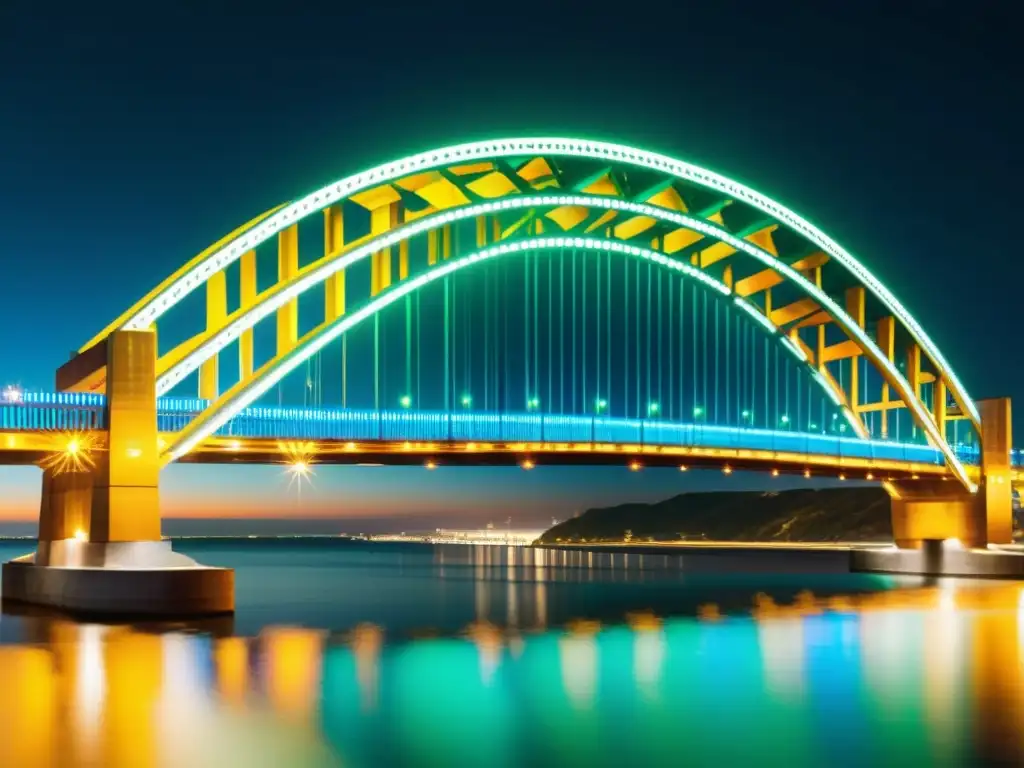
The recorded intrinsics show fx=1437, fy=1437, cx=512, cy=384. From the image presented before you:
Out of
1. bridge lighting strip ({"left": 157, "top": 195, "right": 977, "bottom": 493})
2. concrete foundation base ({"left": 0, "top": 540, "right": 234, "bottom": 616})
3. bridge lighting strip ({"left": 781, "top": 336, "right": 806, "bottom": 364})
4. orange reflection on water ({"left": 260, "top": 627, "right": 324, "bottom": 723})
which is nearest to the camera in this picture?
orange reflection on water ({"left": 260, "top": 627, "right": 324, "bottom": 723})

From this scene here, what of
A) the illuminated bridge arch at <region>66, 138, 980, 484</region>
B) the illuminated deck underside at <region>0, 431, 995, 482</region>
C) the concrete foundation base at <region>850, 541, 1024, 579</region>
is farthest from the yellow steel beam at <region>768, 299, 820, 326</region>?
the concrete foundation base at <region>850, 541, 1024, 579</region>

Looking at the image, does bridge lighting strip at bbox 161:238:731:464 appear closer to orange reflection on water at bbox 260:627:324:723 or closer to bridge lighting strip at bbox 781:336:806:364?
orange reflection on water at bbox 260:627:324:723

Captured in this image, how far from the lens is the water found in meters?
16.8

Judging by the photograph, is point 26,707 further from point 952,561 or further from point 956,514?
point 956,514

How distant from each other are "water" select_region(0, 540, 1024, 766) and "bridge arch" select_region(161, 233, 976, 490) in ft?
16.3

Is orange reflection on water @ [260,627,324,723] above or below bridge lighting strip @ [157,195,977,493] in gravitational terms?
below

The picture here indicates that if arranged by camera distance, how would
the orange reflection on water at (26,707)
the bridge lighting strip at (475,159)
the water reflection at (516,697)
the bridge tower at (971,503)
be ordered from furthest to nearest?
the bridge tower at (971,503) → the bridge lighting strip at (475,159) → the water reflection at (516,697) → the orange reflection on water at (26,707)

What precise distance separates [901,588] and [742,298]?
487 inches

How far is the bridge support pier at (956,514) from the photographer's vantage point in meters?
61.3

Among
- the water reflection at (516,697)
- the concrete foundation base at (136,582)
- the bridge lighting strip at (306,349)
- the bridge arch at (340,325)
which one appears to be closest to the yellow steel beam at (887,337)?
the bridge arch at (340,325)

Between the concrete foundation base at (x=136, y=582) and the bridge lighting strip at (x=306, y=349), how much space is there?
2913mm

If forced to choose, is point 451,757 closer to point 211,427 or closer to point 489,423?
point 211,427

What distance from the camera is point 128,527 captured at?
32.5 meters

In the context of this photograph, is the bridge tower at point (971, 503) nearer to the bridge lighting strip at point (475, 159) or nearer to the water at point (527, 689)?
the bridge lighting strip at point (475, 159)
